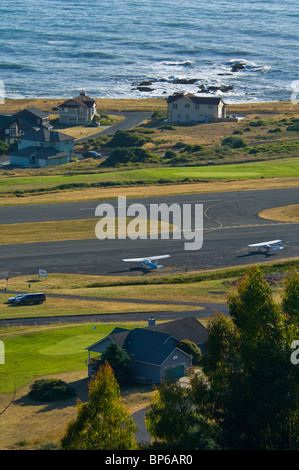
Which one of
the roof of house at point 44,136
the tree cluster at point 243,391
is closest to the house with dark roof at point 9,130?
the roof of house at point 44,136

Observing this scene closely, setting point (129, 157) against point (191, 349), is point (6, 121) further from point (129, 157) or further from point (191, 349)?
point (191, 349)

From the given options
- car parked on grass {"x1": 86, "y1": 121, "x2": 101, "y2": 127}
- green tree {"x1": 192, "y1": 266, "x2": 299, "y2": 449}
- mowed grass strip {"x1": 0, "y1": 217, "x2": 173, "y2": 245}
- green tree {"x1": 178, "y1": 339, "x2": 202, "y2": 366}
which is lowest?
car parked on grass {"x1": 86, "y1": 121, "x2": 101, "y2": 127}

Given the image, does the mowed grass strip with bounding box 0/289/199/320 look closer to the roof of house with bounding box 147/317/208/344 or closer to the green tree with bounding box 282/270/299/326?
the roof of house with bounding box 147/317/208/344

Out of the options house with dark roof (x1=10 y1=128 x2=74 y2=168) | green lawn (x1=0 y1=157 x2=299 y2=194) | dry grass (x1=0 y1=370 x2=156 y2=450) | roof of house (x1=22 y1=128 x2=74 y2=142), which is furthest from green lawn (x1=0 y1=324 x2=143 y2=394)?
roof of house (x1=22 y1=128 x2=74 y2=142)

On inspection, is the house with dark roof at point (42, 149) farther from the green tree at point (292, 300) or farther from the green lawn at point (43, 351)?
the green tree at point (292, 300)

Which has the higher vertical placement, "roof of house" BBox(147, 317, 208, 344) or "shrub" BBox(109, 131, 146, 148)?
"roof of house" BBox(147, 317, 208, 344)
